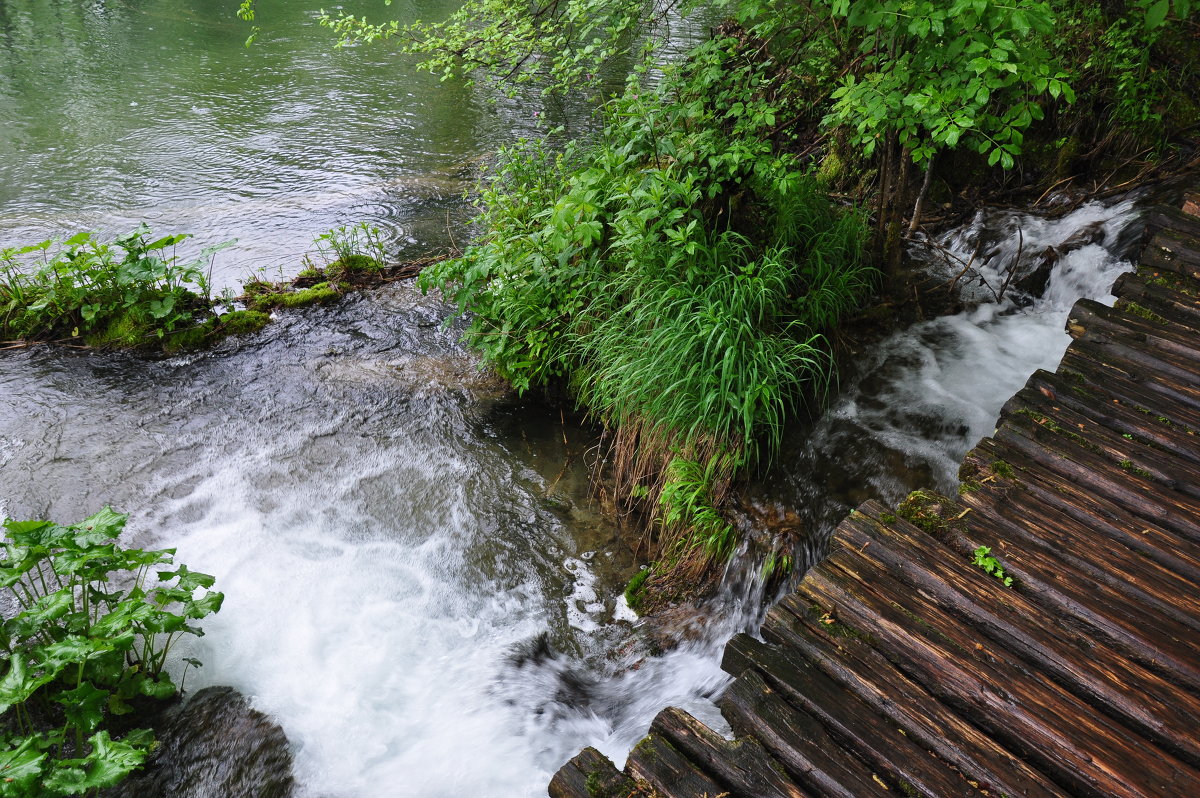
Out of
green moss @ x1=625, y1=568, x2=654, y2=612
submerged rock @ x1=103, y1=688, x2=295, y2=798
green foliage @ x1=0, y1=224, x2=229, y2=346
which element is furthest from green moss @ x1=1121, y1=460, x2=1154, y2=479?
green foliage @ x1=0, y1=224, x2=229, y2=346

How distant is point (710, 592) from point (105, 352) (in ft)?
18.8

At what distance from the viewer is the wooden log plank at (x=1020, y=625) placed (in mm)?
2158

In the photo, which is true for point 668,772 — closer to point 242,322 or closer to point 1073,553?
point 1073,553

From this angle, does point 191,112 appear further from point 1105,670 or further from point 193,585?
point 1105,670

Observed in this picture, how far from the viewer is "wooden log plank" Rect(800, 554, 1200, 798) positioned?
6.64 feet

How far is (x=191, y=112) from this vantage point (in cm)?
1186

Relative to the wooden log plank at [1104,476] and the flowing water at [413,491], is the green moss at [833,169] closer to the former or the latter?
the flowing water at [413,491]

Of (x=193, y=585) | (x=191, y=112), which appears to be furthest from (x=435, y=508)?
(x=191, y=112)

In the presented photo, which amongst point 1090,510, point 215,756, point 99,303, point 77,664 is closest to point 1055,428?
point 1090,510

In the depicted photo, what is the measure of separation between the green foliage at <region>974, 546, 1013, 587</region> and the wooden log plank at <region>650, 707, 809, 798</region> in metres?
1.13

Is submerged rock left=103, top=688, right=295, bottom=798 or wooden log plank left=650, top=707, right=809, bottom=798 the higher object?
wooden log plank left=650, top=707, right=809, bottom=798

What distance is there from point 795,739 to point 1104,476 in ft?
6.19

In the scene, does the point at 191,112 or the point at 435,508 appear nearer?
the point at 435,508

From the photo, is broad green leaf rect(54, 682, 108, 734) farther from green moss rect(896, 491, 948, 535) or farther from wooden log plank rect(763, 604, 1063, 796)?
green moss rect(896, 491, 948, 535)
